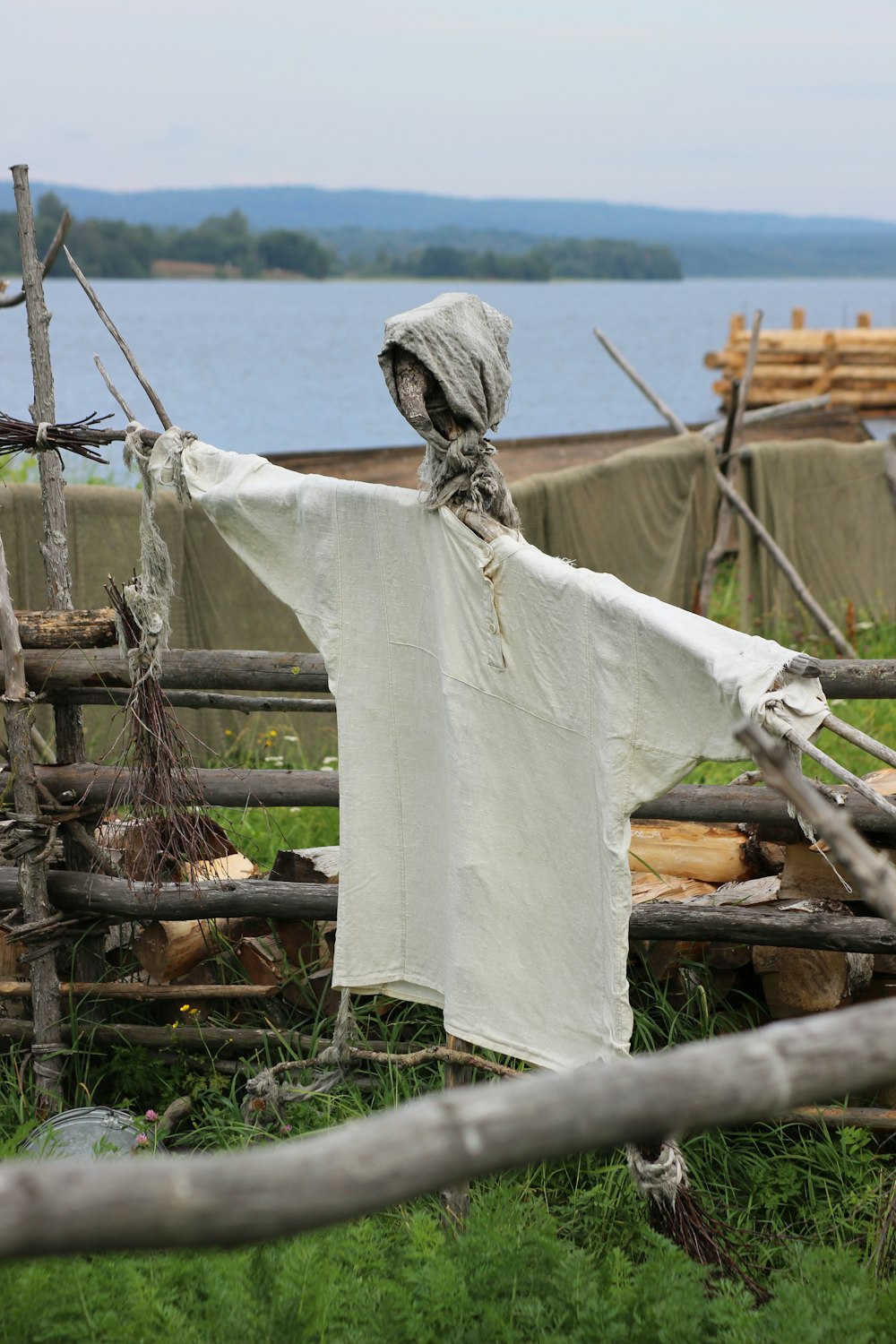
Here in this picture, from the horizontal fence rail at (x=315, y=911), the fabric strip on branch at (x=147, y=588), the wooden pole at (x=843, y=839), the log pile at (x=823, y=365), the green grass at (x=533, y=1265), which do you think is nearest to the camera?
the wooden pole at (x=843, y=839)

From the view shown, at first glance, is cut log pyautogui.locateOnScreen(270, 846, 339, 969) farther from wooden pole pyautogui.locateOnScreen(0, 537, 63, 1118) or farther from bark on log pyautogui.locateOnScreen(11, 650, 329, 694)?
wooden pole pyautogui.locateOnScreen(0, 537, 63, 1118)

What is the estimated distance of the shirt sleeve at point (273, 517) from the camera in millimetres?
2898

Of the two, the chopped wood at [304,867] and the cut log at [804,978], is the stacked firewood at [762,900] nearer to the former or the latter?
the cut log at [804,978]

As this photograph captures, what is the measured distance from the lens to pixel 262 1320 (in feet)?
8.01

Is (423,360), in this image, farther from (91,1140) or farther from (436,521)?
(91,1140)

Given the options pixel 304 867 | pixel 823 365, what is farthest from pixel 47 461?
pixel 823 365

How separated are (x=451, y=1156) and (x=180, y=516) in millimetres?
5526

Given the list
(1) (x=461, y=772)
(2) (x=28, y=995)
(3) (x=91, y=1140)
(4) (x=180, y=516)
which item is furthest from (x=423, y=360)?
(4) (x=180, y=516)

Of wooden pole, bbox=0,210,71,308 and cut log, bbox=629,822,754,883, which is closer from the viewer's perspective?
wooden pole, bbox=0,210,71,308

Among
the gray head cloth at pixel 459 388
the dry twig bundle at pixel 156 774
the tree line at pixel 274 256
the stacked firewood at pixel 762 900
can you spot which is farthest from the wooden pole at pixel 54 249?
the tree line at pixel 274 256

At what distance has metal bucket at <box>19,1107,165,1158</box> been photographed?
3.13 metres

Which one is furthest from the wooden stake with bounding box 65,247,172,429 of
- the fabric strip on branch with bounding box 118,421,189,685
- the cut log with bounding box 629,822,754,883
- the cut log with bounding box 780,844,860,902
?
the cut log with bounding box 780,844,860,902

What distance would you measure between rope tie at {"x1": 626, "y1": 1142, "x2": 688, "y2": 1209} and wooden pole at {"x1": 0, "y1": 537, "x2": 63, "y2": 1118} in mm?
1638

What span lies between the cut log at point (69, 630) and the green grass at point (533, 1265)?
119 centimetres
